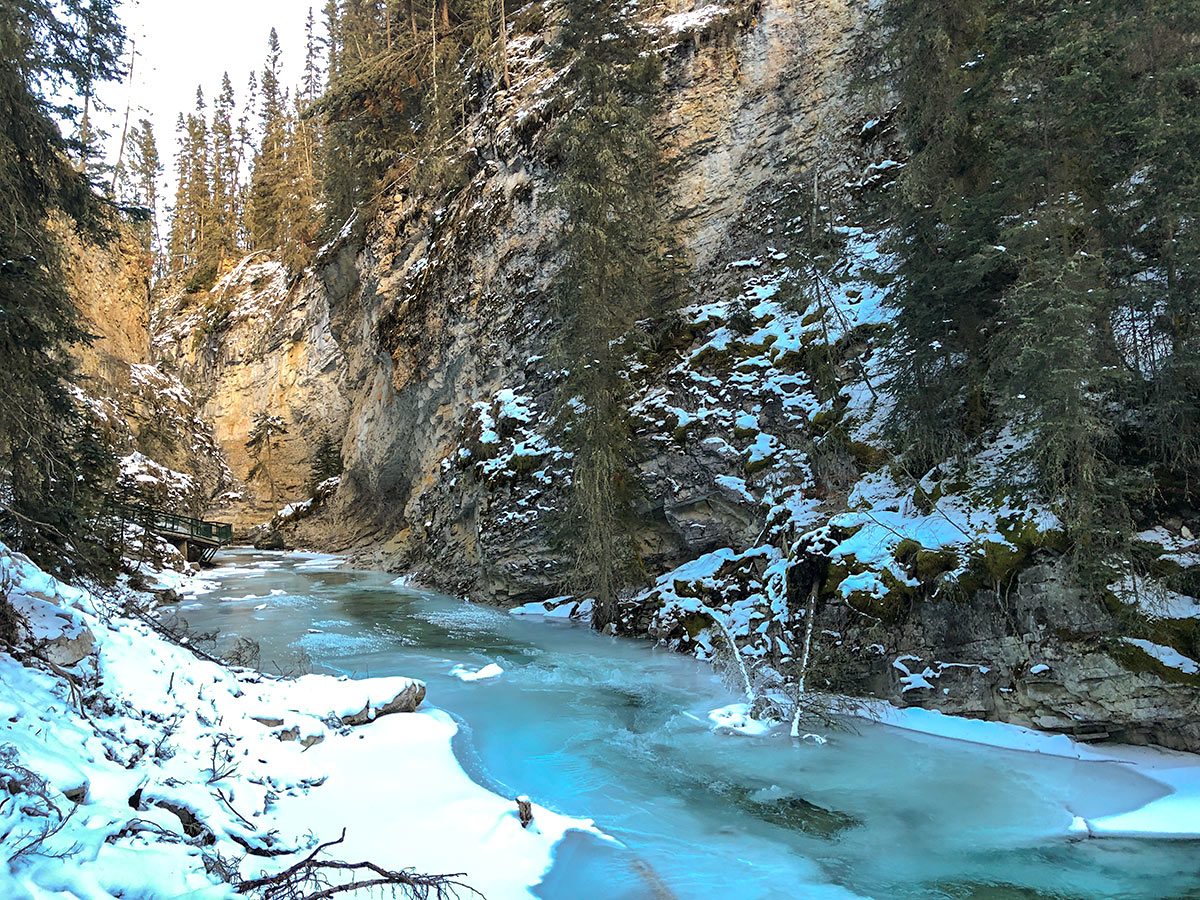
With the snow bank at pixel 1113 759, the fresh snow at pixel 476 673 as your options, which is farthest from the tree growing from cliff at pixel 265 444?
the snow bank at pixel 1113 759

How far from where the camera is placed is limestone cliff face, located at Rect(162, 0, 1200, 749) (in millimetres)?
9125

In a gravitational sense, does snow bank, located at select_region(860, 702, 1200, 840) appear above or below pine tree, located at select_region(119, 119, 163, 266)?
below

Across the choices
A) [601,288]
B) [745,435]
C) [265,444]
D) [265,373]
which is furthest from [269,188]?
[745,435]

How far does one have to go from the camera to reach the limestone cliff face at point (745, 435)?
9125mm

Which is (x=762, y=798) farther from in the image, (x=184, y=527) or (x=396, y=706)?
(x=184, y=527)

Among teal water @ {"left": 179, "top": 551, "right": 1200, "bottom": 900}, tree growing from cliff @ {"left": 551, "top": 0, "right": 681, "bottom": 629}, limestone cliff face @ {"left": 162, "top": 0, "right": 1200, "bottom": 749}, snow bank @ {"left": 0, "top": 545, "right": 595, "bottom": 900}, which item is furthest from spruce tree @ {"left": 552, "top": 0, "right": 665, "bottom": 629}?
snow bank @ {"left": 0, "top": 545, "right": 595, "bottom": 900}

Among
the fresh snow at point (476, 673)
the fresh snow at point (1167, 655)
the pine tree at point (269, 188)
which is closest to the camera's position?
the fresh snow at point (1167, 655)

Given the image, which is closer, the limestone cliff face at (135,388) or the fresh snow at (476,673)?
the fresh snow at (476,673)

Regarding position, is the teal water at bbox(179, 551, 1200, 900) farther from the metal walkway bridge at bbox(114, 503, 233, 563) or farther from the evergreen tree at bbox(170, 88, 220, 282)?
the evergreen tree at bbox(170, 88, 220, 282)

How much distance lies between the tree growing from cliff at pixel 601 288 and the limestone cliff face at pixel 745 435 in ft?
3.21

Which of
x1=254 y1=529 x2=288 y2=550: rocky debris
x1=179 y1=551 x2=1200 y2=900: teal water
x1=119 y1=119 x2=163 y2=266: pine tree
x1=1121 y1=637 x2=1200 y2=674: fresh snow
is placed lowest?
x1=254 y1=529 x2=288 y2=550: rocky debris

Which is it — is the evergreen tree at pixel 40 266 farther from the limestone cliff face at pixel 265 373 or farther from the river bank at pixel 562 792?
the limestone cliff face at pixel 265 373

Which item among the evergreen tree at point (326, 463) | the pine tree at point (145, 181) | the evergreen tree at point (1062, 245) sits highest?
the pine tree at point (145, 181)

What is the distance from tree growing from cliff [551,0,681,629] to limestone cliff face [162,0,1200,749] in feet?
3.21
